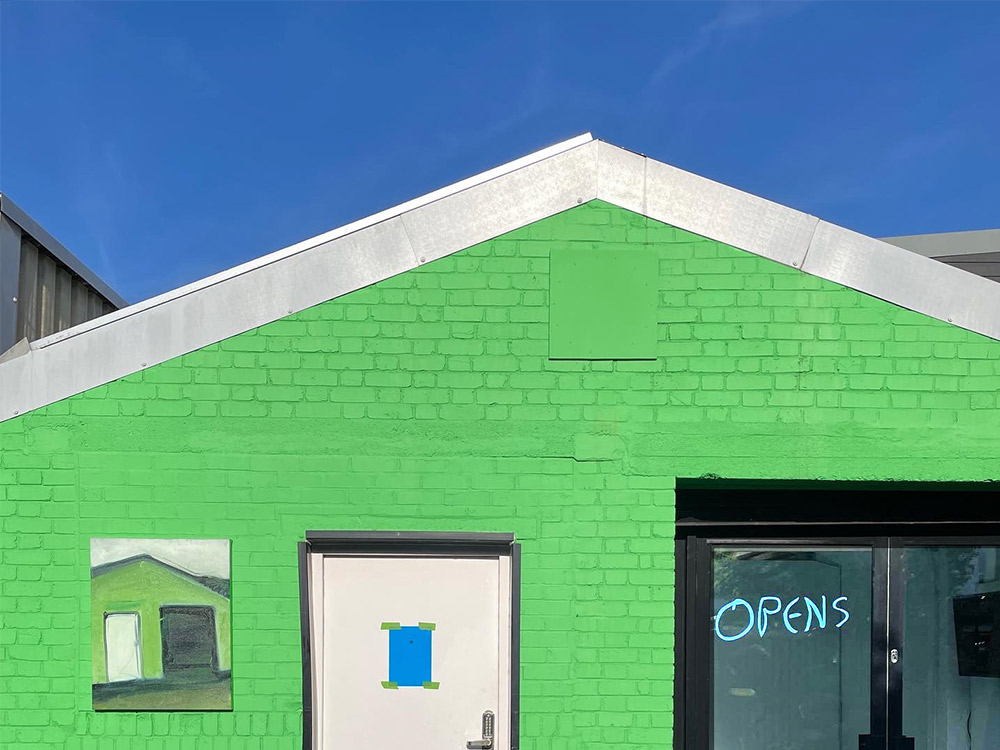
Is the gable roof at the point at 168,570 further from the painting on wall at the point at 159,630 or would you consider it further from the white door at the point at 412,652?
the white door at the point at 412,652

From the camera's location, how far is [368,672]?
182 inches

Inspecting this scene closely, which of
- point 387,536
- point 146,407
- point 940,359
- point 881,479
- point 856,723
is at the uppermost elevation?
point 940,359

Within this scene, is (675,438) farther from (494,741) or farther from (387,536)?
(494,741)

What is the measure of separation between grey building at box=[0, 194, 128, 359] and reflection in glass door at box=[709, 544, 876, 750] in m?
4.67

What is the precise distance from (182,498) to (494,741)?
225 cm

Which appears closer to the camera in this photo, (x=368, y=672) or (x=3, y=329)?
(x=368, y=672)

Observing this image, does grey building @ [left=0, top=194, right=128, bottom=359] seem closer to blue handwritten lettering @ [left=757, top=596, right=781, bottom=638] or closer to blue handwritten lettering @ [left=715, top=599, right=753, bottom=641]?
blue handwritten lettering @ [left=715, top=599, right=753, bottom=641]

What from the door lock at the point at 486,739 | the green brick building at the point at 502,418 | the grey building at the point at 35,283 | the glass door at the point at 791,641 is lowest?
the door lock at the point at 486,739

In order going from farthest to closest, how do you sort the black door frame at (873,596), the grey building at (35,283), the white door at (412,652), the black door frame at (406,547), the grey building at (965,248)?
the grey building at (965,248)
the grey building at (35,283)
the black door frame at (873,596)
the white door at (412,652)
the black door frame at (406,547)

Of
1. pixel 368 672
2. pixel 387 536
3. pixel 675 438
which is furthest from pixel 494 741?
pixel 675 438

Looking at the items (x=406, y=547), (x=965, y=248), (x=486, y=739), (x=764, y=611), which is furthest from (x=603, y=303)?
(x=965, y=248)

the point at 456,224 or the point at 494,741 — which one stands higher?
the point at 456,224

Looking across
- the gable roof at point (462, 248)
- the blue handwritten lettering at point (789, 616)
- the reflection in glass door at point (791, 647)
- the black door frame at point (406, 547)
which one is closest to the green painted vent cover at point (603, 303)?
the gable roof at point (462, 248)

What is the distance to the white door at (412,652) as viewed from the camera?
4594mm
